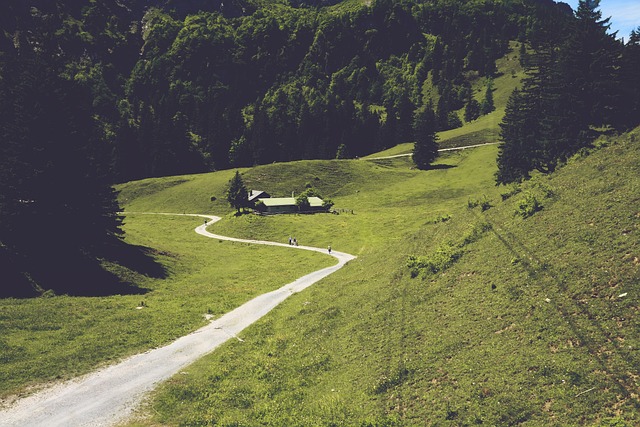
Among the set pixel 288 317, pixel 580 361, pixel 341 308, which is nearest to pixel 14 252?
pixel 288 317

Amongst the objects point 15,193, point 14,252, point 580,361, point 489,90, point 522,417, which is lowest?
point 522,417

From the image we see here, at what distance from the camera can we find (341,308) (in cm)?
2616

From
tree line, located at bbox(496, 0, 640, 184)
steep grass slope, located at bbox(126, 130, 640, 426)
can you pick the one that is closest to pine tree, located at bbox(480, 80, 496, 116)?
tree line, located at bbox(496, 0, 640, 184)

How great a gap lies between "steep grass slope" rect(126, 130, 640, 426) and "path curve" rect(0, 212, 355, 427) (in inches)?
48.9

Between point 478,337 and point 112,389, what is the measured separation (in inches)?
638

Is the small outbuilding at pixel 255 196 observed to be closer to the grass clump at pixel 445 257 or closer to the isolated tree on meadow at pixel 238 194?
the isolated tree on meadow at pixel 238 194

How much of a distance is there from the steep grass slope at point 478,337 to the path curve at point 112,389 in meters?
1.24

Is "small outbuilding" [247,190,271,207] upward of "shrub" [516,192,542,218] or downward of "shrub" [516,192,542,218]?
downward

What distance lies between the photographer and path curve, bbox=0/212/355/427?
1623 cm

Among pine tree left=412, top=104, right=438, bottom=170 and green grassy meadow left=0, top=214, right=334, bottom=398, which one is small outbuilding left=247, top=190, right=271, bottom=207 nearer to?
green grassy meadow left=0, top=214, right=334, bottom=398

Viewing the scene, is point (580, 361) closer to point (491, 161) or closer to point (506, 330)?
point (506, 330)

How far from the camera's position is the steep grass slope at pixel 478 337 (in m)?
12.2

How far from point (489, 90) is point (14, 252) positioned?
19688 cm

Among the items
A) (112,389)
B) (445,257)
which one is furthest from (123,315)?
(445,257)
